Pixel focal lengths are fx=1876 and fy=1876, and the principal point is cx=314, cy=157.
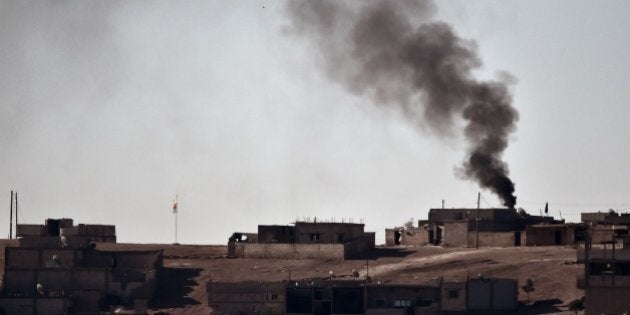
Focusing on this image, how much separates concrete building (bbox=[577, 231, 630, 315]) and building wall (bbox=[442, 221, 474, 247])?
28150 millimetres

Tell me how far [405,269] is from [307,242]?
508 inches

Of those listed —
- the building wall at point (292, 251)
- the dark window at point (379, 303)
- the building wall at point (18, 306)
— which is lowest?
the building wall at point (18, 306)

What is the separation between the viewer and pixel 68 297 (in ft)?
452

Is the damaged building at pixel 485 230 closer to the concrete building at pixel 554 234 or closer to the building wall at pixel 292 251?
the concrete building at pixel 554 234

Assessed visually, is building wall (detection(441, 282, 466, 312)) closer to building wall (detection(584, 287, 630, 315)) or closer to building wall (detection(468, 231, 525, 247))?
building wall (detection(584, 287, 630, 315))

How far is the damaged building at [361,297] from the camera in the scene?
128500 millimetres

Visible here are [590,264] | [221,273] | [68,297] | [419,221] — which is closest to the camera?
→ [590,264]

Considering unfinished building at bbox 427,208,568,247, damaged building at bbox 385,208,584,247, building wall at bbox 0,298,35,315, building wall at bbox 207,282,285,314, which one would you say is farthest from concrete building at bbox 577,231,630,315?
building wall at bbox 0,298,35,315

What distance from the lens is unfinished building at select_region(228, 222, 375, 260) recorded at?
5955 inches

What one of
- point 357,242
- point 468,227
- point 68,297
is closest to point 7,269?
point 68,297

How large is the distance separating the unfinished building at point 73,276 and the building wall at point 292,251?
11.0 m

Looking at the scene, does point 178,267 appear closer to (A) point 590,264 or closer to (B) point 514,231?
(B) point 514,231

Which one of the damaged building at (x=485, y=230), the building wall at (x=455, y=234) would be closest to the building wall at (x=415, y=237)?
the damaged building at (x=485, y=230)

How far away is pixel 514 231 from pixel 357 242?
1293cm
